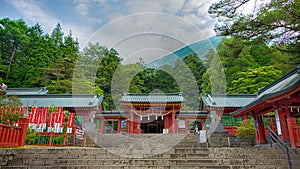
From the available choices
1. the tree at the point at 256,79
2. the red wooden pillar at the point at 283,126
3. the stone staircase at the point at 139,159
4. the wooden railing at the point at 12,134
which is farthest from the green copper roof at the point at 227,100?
the wooden railing at the point at 12,134

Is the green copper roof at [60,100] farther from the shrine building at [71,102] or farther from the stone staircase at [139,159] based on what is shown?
the stone staircase at [139,159]

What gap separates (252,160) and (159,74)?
32.2 metres

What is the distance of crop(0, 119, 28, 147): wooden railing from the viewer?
18.3ft

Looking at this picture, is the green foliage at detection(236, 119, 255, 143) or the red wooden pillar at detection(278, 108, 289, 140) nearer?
the red wooden pillar at detection(278, 108, 289, 140)

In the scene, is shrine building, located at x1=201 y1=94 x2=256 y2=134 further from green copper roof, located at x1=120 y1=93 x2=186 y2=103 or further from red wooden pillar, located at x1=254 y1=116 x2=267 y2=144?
red wooden pillar, located at x1=254 y1=116 x2=267 y2=144

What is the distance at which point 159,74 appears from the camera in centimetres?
3728

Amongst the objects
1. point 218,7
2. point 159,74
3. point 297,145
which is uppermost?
point 159,74

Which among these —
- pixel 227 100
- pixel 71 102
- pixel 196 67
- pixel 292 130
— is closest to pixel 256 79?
pixel 227 100

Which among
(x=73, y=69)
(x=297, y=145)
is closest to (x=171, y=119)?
(x=297, y=145)

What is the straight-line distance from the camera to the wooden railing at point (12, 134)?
5.57 m

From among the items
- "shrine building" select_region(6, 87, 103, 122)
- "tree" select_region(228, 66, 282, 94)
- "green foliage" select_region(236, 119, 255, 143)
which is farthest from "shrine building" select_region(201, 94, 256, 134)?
"shrine building" select_region(6, 87, 103, 122)

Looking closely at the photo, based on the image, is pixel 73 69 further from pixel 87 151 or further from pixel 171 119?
pixel 87 151

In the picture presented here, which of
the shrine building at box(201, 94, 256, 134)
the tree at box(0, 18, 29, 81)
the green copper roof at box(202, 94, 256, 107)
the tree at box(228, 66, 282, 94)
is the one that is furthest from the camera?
the tree at box(0, 18, 29, 81)

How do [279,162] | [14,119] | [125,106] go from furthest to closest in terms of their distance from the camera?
[125,106], [14,119], [279,162]
